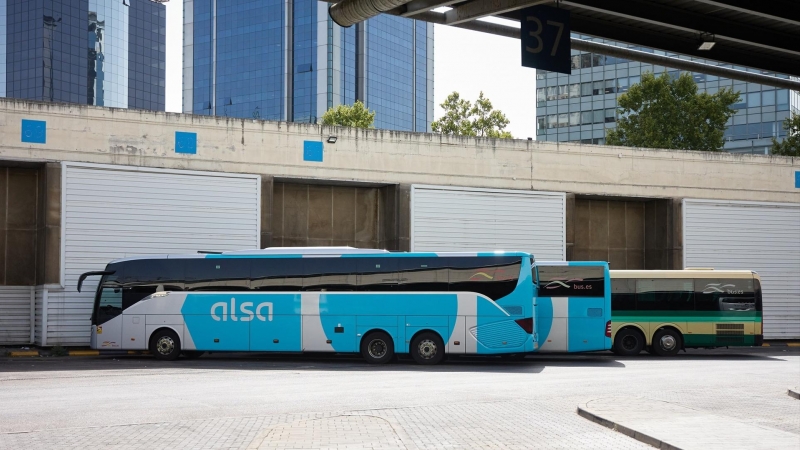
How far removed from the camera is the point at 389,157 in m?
34.0

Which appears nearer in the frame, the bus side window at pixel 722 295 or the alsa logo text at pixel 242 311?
the alsa logo text at pixel 242 311

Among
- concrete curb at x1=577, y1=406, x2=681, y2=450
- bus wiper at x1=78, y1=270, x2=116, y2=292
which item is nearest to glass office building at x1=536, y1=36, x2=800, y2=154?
bus wiper at x1=78, y1=270, x2=116, y2=292

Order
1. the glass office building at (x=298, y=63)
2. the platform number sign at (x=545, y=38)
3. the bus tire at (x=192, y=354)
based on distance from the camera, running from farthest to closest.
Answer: the glass office building at (x=298, y=63)
the bus tire at (x=192, y=354)
the platform number sign at (x=545, y=38)

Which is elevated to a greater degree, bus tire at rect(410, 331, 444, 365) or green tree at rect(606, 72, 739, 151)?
green tree at rect(606, 72, 739, 151)

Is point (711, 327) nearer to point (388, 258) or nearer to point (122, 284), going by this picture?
point (388, 258)

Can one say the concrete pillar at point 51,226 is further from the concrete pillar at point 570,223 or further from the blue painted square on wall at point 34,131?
the concrete pillar at point 570,223

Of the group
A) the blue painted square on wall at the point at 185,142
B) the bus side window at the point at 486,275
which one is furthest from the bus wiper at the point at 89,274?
the bus side window at the point at 486,275

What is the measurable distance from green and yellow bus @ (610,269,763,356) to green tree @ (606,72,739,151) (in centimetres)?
2991

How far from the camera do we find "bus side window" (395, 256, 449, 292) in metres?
25.5

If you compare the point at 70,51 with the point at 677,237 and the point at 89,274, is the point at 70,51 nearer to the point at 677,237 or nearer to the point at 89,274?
the point at 677,237

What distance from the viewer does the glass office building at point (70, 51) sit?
148625 mm

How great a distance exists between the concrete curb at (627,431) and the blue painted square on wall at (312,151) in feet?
65.5

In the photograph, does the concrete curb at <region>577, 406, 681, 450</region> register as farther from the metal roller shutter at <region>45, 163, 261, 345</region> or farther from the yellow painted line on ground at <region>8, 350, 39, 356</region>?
the metal roller shutter at <region>45, 163, 261, 345</region>

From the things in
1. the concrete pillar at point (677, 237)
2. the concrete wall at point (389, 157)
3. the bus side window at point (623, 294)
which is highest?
the concrete wall at point (389, 157)
